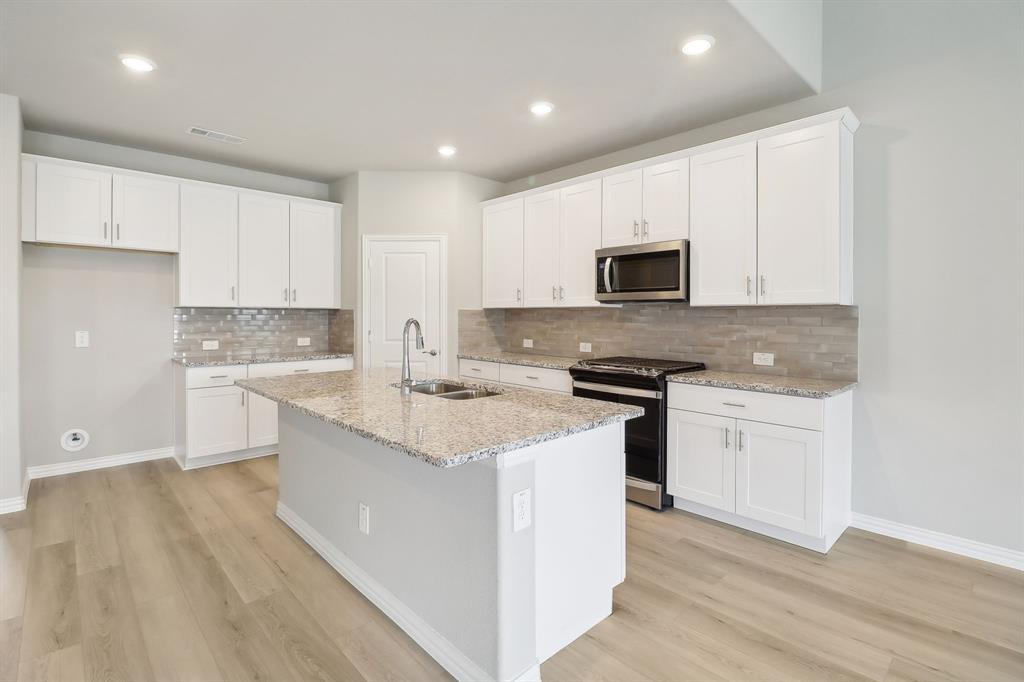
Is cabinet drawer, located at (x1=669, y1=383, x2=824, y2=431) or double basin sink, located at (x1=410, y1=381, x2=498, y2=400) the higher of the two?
double basin sink, located at (x1=410, y1=381, x2=498, y2=400)

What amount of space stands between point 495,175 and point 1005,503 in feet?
14.3

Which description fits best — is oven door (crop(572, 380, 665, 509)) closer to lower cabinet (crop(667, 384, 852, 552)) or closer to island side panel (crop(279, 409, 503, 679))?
lower cabinet (crop(667, 384, 852, 552))

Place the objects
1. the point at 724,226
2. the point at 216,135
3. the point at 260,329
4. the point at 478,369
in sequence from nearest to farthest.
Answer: the point at 724,226
the point at 216,135
the point at 478,369
the point at 260,329

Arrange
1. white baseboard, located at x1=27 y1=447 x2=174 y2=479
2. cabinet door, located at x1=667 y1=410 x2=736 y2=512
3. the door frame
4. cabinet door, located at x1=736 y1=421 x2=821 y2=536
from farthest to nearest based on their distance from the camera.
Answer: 1. the door frame
2. white baseboard, located at x1=27 y1=447 x2=174 y2=479
3. cabinet door, located at x1=667 y1=410 x2=736 y2=512
4. cabinet door, located at x1=736 y1=421 x2=821 y2=536

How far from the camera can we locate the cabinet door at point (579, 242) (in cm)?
406

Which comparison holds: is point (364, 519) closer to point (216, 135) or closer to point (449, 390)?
point (449, 390)

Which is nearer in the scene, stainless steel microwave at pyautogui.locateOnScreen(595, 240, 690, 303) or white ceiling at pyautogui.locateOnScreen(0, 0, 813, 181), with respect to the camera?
white ceiling at pyautogui.locateOnScreen(0, 0, 813, 181)

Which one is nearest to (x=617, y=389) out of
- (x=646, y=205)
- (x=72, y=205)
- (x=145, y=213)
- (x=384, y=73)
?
(x=646, y=205)

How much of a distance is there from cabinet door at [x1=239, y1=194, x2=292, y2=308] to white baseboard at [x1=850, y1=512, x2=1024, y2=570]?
15.5 ft

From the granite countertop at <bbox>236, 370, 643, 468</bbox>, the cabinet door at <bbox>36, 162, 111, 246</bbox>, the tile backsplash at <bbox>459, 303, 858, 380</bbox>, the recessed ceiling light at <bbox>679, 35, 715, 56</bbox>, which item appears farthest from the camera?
the cabinet door at <bbox>36, 162, 111, 246</bbox>

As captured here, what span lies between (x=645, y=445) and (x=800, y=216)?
1622 mm

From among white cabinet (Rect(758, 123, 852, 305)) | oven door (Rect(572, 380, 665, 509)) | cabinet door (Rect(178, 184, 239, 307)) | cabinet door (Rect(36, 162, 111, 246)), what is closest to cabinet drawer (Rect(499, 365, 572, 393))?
oven door (Rect(572, 380, 665, 509))

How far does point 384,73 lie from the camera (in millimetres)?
2961

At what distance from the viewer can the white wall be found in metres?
3.20
